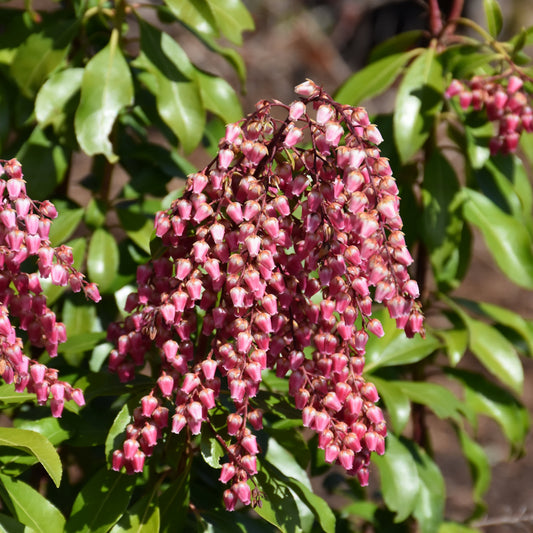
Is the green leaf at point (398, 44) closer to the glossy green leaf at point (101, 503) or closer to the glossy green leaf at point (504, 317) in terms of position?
the glossy green leaf at point (504, 317)

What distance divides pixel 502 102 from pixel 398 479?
3.24ft

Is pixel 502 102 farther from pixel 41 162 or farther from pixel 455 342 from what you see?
pixel 41 162

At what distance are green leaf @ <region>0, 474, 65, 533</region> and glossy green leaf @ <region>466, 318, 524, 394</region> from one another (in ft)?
4.12

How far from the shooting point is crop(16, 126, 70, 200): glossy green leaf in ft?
6.65

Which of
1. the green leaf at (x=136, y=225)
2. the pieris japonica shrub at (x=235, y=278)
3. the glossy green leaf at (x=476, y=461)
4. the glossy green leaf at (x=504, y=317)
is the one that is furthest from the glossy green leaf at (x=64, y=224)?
the glossy green leaf at (x=476, y=461)

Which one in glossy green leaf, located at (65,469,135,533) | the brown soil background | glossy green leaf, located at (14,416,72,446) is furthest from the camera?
the brown soil background

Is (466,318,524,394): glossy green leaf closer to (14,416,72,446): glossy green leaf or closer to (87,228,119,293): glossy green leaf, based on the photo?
(87,228,119,293): glossy green leaf

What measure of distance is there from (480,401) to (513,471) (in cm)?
279

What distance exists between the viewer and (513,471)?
16.3ft

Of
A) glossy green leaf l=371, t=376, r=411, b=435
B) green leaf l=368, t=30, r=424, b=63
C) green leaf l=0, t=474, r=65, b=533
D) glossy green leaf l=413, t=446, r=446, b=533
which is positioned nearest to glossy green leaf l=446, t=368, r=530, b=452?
glossy green leaf l=413, t=446, r=446, b=533

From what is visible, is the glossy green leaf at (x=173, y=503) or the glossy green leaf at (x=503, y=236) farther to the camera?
the glossy green leaf at (x=503, y=236)

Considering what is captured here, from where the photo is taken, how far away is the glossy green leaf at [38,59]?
1.98 metres

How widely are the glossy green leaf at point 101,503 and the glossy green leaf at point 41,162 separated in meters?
0.79

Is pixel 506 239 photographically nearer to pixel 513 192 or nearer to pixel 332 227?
pixel 513 192
